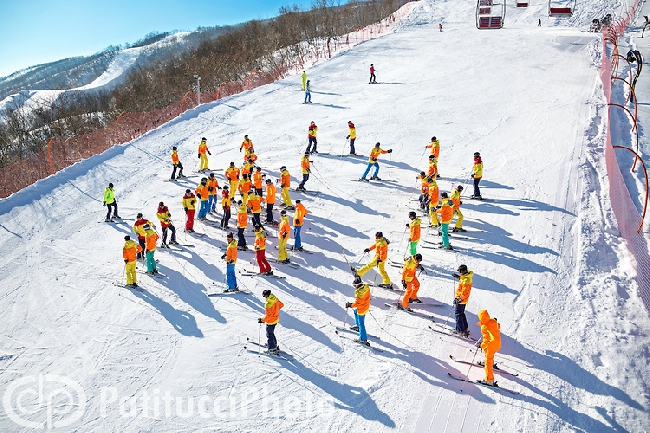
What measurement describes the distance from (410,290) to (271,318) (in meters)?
3.10

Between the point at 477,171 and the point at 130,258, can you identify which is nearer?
the point at 130,258

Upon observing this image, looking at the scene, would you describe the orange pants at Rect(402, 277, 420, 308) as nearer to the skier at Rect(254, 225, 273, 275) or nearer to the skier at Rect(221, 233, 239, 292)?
the skier at Rect(254, 225, 273, 275)

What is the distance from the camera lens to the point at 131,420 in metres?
7.34

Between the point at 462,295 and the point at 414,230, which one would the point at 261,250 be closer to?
the point at 414,230

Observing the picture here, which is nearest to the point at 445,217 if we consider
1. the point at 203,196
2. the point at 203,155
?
the point at 203,196

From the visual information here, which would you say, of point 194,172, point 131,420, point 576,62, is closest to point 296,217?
point 131,420

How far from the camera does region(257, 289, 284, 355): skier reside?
8359mm

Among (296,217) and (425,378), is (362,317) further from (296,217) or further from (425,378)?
(296,217)

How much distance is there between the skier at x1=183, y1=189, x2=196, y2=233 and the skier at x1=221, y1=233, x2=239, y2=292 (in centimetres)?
316

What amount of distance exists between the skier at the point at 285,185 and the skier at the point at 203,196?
7.50 ft

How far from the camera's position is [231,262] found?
33.9ft

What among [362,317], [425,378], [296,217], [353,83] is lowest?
[425,378]

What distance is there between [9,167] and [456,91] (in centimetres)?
2190

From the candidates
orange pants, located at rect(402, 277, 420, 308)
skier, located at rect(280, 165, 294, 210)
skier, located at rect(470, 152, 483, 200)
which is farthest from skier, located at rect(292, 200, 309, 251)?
skier, located at rect(470, 152, 483, 200)
